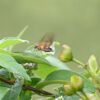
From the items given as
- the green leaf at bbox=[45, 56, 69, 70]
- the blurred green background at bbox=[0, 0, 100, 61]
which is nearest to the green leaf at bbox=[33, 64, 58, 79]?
the green leaf at bbox=[45, 56, 69, 70]

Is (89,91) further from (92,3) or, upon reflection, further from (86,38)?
(92,3)

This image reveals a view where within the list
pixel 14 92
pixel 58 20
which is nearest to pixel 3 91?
pixel 14 92

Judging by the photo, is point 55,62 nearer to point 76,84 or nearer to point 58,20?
point 76,84

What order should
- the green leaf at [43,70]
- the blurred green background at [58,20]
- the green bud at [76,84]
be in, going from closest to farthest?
the green bud at [76,84] < the green leaf at [43,70] < the blurred green background at [58,20]

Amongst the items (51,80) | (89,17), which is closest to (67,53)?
(51,80)

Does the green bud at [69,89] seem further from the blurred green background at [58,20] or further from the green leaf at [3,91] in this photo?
the blurred green background at [58,20]

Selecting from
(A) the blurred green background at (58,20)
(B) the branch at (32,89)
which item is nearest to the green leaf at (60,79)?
(B) the branch at (32,89)
